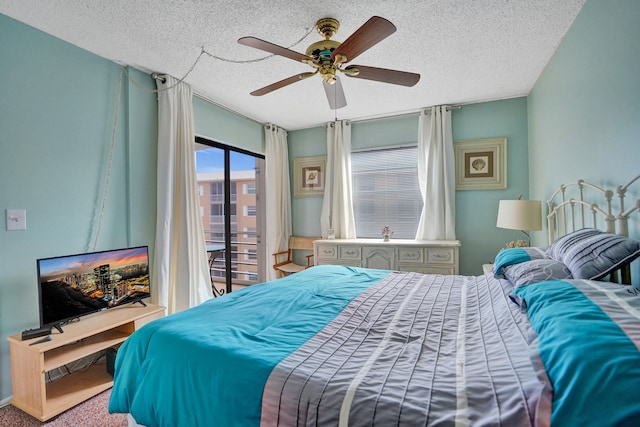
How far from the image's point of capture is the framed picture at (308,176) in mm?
4750

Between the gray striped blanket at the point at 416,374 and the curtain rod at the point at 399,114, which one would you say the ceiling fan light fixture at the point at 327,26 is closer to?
the gray striped blanket at the point at 416,374

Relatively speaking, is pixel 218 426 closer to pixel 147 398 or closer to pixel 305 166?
pixel 147 398

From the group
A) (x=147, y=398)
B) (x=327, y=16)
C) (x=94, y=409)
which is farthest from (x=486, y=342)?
(x=94, y=409)

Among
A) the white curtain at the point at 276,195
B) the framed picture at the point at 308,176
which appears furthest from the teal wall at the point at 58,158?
the framed picture at the point at 308,176

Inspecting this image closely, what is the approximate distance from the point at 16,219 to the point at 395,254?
352 cm

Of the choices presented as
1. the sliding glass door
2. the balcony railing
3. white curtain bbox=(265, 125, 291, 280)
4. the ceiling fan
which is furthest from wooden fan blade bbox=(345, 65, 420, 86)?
the balcony railing

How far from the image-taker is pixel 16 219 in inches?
81.2

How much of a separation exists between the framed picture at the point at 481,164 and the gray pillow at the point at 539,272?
8.00 feet

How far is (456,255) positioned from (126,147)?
143 inches

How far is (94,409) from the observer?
1.94m

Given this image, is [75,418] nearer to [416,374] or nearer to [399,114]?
[416,374]

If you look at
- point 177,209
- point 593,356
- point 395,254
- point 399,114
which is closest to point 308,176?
point 399,114

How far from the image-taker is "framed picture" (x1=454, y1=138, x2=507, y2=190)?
12.2ft

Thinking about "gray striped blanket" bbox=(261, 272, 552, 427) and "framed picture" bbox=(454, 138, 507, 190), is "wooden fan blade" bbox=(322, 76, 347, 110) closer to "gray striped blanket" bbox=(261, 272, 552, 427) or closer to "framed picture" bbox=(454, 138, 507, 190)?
"gray striped blanket" bbox=(261, 272, 552, 427)
